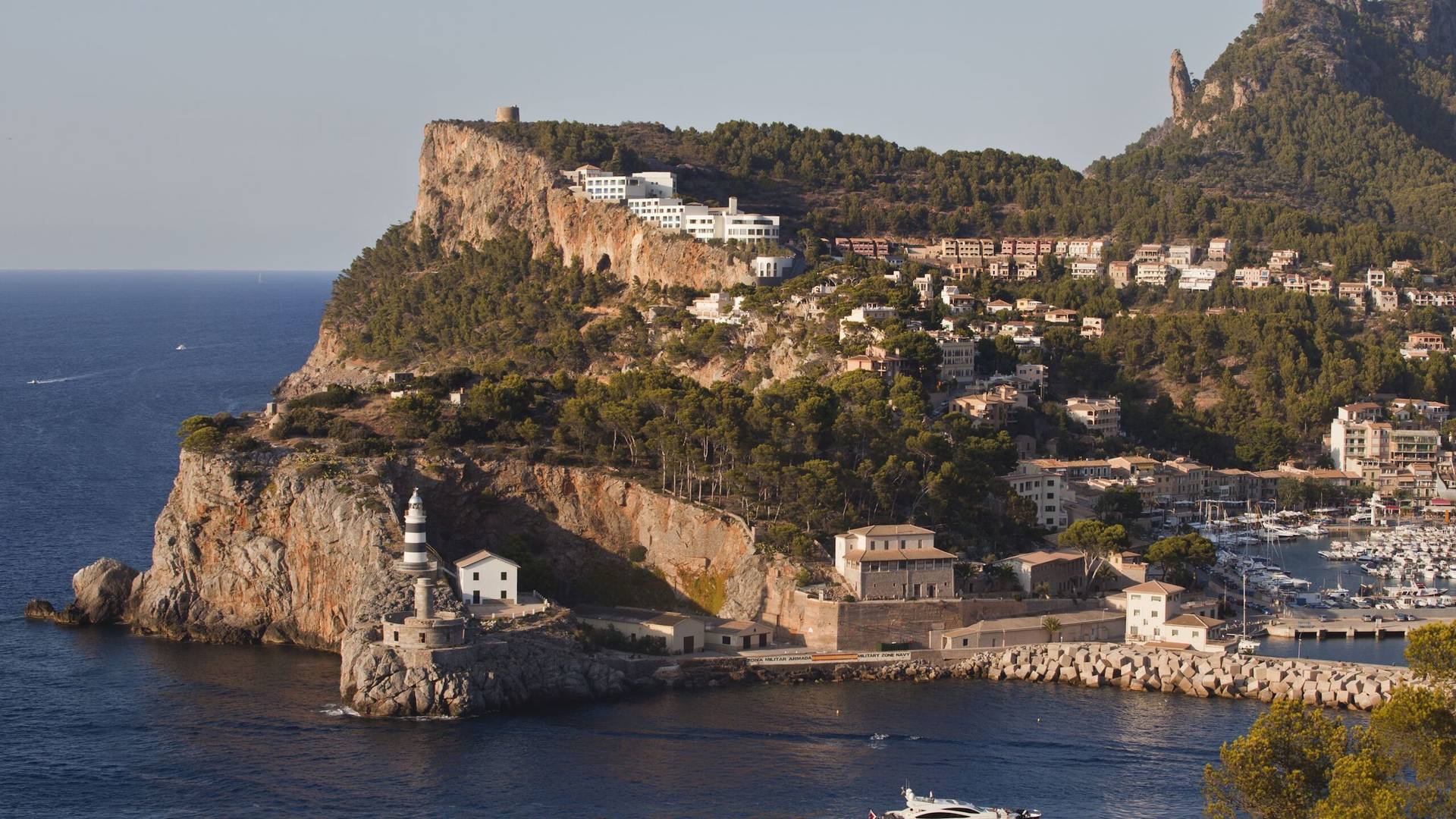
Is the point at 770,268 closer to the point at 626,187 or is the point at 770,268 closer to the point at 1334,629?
the point at 626,187

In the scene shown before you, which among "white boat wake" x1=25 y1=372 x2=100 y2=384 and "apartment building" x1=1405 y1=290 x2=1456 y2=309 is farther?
"white boat wake" x1=25 y1=372 x2=100 y2=384

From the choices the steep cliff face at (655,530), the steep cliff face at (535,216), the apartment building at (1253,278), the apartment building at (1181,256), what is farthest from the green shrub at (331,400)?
the apartment building at (1181,256)

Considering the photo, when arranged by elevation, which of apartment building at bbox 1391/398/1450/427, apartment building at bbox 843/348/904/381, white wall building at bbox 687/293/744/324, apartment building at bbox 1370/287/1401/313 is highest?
apartment building at bbox 1370/287/1401/313

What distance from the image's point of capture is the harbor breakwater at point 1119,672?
1672 inches

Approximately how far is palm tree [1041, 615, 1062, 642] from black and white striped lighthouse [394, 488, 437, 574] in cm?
1571

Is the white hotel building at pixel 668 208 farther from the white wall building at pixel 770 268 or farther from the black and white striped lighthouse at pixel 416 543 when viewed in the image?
the black and white striped lighthouse at pixel 416 543

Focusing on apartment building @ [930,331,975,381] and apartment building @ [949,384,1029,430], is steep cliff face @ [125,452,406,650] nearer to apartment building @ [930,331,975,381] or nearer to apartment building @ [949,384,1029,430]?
apartment building @ [949,384,1029,430]

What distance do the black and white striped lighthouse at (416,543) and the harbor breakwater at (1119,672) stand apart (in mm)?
6449

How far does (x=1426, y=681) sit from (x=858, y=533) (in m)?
19.0

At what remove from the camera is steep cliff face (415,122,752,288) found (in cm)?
8225

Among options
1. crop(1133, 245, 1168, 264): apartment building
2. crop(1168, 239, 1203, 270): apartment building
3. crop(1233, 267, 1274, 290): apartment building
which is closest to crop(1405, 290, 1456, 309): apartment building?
crop(1233, 267, 1274, 290): apartment building

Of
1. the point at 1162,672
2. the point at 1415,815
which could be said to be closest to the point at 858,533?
the point at 1162,672

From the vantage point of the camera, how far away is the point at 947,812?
3266 cm

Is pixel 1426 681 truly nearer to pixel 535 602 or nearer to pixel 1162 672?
pixel 1162 672
